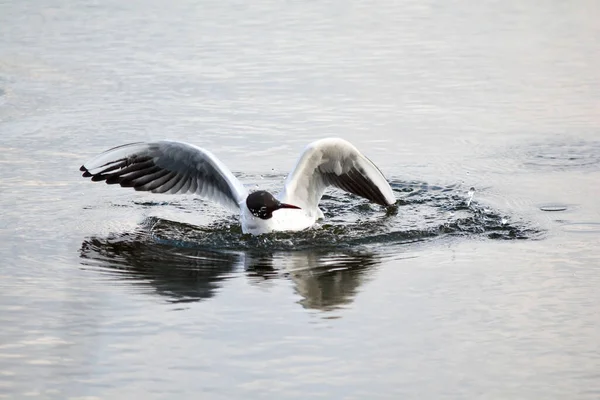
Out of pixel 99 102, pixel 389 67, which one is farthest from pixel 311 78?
pixel 99 102

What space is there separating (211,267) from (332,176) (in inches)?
77.4

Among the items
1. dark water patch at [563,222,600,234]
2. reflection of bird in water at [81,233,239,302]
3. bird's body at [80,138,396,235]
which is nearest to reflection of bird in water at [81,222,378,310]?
reflection of bird in water at [81,233,239,302]

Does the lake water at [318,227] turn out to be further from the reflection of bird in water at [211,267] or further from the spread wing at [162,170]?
the spread wing at [162,170]

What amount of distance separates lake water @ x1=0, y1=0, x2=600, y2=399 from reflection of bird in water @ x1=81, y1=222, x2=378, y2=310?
0.08 feet

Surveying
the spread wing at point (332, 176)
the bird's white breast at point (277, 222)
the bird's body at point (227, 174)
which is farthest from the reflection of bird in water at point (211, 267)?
the spread wing at point (332, 176)

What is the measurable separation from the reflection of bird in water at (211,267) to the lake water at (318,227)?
0.02 m

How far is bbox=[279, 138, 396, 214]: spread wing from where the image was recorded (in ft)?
31.6

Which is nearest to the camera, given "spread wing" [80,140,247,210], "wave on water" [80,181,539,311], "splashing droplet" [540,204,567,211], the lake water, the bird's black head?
the lake water

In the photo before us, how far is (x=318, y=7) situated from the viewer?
2000cm

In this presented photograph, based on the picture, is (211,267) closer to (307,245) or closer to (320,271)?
(320,271)

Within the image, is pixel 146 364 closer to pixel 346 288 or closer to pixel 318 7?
pixel 346 288

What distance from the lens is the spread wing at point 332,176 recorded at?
9.62 meters

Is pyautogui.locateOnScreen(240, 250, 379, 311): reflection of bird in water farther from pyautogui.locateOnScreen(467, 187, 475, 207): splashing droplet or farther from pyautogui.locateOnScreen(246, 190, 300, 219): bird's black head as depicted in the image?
pyautogui.locateOnScreen(467, 187, 475, 207): splashing droplet

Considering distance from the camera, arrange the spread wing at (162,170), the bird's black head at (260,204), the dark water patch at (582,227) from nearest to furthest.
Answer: the dark water patch at (582,227), the bird's black head at (260,204), the spread wing at (162,170)
